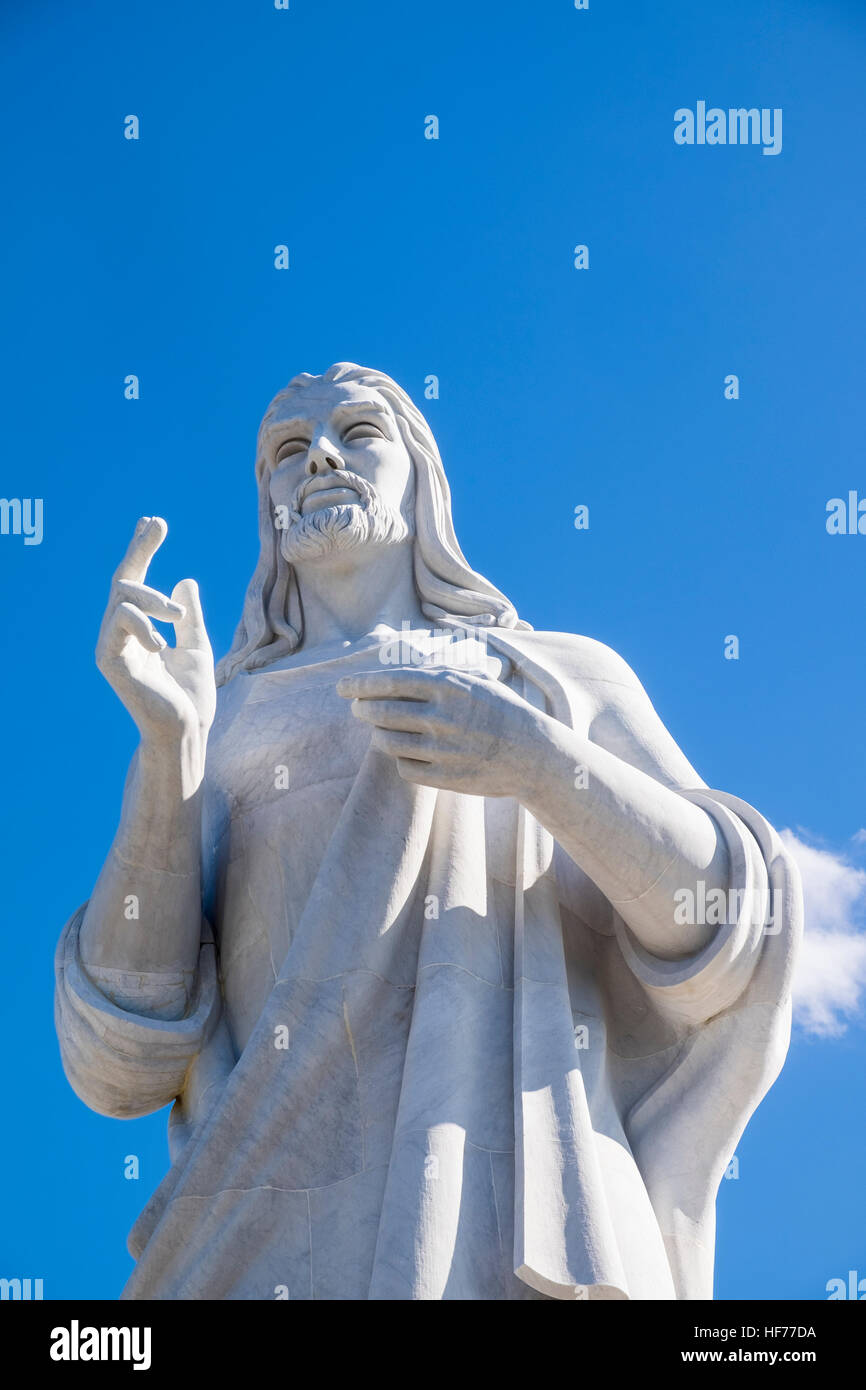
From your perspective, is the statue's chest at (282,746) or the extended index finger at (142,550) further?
the statue's chest at (282,746)

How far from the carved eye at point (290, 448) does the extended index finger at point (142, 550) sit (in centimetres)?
153

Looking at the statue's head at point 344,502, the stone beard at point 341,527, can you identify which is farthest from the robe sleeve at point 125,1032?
the stone beard at point 341,527

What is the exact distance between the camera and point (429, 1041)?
26.3 ft

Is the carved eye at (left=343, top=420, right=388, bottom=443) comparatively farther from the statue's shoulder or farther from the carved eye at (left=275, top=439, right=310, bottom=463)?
the statue's shoulder

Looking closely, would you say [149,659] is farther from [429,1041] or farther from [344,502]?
[429,1041]

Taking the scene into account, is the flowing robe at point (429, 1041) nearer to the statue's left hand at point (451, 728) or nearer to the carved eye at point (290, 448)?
the statue's left hand at point (451, 728)

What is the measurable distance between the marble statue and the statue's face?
591 mm

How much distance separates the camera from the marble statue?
7.75m

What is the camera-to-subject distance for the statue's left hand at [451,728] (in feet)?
25.8

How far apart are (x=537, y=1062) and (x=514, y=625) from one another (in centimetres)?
238

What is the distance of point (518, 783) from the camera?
26.0 ft

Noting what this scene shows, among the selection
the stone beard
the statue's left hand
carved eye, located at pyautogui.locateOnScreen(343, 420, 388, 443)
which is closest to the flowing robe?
the statue's left hand
